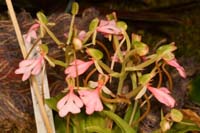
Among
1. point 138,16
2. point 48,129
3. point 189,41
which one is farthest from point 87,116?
point 189,41

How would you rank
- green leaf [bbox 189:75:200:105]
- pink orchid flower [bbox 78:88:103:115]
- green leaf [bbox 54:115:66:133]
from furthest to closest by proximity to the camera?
green leaf [bbox 189:75:200:105] < green leaf [bbox 54:115:66:133] < pink orchid flower [bbox 78:88:103:115]

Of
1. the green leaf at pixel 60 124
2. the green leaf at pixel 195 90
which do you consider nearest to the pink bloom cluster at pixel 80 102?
the green leaf at pixel 60 124

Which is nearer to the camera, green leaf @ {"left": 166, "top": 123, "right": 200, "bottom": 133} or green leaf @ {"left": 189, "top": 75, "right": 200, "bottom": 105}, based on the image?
green leaf @ {"left": 166, "top": 123, "right": 200, "bottom": 133}

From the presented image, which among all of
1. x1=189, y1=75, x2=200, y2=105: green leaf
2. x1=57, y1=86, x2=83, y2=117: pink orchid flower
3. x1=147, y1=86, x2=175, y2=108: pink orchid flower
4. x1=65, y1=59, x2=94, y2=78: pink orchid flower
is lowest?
x1=189, y1=75, x2=200, y2=105: green leaf

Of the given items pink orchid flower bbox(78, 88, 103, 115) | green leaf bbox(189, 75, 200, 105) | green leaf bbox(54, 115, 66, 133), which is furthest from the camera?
green leaf bbox(189, 75, 200, 105)

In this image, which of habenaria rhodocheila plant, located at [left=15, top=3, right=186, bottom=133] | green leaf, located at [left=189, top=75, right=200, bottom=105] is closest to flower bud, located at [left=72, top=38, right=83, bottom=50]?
habenaria rhodocheila plant, located at [left=15, top=3, right=186, bottom=133]

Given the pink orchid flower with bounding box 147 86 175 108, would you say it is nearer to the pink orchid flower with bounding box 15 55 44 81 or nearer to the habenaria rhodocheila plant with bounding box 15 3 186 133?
the habenaria rhodocheila plant with bounding box 15 3 186 133

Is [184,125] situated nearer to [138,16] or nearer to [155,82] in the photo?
[155,82]
